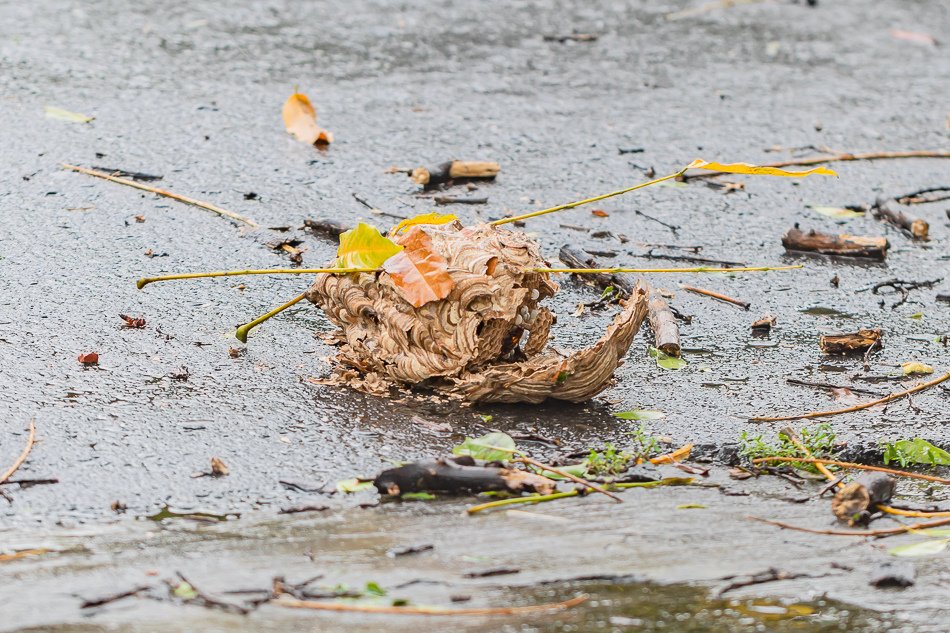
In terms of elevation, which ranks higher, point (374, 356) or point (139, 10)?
point (139, 10)

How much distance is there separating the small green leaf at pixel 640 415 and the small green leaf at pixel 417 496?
95cm

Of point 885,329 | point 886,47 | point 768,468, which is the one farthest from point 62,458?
point 886,47

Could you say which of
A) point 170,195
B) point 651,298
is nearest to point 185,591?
point 651,298

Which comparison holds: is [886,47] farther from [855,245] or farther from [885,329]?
[885,329]

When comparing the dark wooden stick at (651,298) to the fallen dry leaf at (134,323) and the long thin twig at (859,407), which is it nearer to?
the long thin twig at (859,407)

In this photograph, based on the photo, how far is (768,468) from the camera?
3734mm

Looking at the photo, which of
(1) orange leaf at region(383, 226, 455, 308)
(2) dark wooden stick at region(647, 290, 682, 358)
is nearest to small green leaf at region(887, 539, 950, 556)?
(2) dark wooden stick at region(647, 290, 682, 358)

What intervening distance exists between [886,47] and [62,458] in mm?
8158

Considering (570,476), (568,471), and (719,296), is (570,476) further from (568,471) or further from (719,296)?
(719,296)

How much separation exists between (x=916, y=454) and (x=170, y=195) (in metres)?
3.96

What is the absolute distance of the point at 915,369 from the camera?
4.59 meters

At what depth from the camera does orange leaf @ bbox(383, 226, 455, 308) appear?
384 cm

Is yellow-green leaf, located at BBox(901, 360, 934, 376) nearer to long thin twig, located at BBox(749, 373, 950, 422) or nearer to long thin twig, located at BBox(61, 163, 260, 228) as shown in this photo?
long thin twig, located at BBox(749, 373, 950, 422)

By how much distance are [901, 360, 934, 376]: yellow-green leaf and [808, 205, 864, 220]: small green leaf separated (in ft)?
5.99
